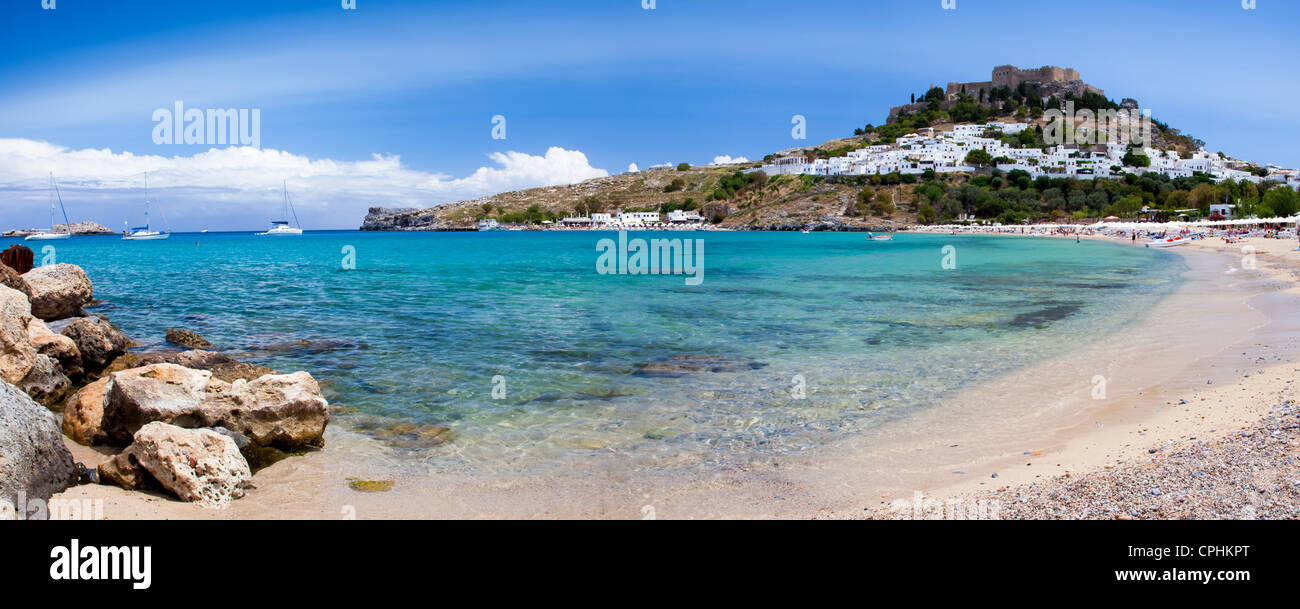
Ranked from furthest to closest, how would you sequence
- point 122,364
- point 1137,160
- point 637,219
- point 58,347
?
point 637,219, point 1137,160, point 122,364, point 58,347

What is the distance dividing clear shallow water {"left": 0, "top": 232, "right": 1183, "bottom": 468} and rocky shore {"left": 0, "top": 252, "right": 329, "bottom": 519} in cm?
150

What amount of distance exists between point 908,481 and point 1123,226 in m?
96.6

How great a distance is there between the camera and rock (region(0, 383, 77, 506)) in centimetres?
553

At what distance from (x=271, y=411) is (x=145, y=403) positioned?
1.30 m

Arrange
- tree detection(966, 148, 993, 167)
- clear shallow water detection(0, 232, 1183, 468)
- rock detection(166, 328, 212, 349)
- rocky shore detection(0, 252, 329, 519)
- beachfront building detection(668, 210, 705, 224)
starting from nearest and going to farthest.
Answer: rocky shore detection(0, 252, 329, 519) → clear shallow water detection(0, 232, 1183, 468) → rock detection(166, 328, 212, 349) → tree detection(966, 148, 993, 167) → beachfront building detection(668, 210, 705, 224)

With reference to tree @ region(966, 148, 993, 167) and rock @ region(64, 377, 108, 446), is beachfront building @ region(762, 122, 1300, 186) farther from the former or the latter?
rock @ region(64, 377, 108, 446)

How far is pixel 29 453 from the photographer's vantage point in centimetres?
585

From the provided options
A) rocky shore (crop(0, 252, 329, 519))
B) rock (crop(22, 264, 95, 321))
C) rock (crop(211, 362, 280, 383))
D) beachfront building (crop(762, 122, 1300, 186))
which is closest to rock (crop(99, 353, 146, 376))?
rocky shore (crop(0, 252, 329, 519))

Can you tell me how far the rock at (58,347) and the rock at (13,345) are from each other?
1.66 feet

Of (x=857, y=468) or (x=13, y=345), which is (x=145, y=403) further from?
(x=857, y=468)

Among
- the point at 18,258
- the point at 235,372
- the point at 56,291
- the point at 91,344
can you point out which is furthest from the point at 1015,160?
the point at 91,344

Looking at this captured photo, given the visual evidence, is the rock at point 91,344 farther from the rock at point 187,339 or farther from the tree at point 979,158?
the tree at point 979,158
